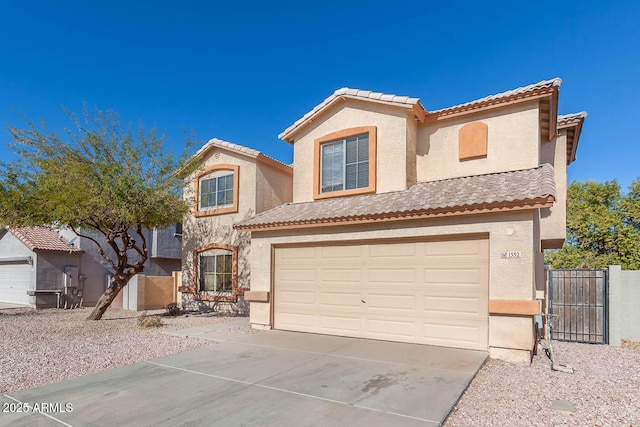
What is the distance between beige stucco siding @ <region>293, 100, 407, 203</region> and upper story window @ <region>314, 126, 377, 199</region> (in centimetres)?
23

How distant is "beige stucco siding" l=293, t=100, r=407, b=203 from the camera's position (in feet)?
38.7

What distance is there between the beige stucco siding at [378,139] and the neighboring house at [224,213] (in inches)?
105

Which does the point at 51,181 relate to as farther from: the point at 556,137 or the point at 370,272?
the point at 556,137

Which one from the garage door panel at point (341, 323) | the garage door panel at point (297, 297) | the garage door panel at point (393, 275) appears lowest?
the garage door panel at point (341, 323)

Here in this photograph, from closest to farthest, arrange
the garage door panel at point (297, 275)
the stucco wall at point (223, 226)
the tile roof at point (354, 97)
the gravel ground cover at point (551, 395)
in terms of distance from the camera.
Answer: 1. the gravel ground cover at point (551, 395)
2. the garage door panel at point (297, 275)
3. the tile roof at point (354, 97)
4. the stucco wall at point (223, 226)

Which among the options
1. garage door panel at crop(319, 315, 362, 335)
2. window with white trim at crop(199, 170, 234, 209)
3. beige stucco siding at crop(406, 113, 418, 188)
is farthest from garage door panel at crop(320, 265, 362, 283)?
window with white trim at crop(199, 170, 234, 209)

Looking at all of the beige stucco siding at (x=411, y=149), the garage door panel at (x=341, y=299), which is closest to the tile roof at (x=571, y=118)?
the beige stucco siding at (x=411, y=149)

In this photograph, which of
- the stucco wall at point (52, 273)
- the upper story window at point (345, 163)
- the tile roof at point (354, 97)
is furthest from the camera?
the stucco wall at point (52, 273)

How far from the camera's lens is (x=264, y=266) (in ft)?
39.5

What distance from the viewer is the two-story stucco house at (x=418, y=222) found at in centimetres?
838

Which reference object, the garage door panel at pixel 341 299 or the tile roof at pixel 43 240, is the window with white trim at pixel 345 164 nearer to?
the garage door panel at pixel 341 299

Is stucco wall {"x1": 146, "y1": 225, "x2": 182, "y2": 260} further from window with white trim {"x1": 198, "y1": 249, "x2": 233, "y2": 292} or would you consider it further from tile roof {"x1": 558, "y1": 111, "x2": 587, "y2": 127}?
tile roof {"x1": 558, "y1": 111, "x2": 587, "y2": 127}

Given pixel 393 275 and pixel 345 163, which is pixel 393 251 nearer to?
pixel 393 275

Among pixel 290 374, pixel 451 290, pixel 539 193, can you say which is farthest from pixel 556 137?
pixel 290 374
